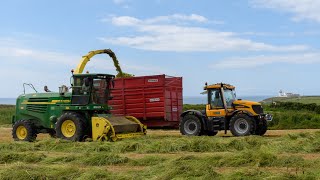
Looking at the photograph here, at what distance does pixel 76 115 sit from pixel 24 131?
2656mm

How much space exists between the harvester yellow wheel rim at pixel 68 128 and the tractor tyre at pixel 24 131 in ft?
5.25

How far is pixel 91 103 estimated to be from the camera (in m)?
16.8

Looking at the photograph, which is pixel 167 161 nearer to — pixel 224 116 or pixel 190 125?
pixel 224 116

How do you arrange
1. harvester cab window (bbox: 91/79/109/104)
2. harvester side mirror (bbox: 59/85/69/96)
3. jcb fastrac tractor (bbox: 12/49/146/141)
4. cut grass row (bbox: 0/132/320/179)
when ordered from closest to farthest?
cut grass row (bbox: 0/132/320/179)
jcb fastrac tractor (bbox: 12/49/146/141)
harvester cab window (bbox: 91/79/109/104)
harvester side mirror (bbox: 59/85/69/96)

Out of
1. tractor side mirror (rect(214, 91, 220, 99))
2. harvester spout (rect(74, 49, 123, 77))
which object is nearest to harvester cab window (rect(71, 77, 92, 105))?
harvester spout (rect(74, 49, 123, 77))

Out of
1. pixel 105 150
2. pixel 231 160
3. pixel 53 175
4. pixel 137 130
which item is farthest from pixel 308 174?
pixel 137 130

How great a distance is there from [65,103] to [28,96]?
214 cm

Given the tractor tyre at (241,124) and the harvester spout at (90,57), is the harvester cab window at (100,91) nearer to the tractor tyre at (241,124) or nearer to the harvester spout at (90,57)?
the harvester spout at (90,57)

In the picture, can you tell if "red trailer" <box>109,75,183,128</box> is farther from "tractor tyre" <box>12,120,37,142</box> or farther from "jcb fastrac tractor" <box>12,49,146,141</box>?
"tractor tyre" <box>12,120,37,142</box>

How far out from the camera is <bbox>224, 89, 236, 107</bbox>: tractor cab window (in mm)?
18062

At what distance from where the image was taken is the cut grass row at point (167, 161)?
8273mm

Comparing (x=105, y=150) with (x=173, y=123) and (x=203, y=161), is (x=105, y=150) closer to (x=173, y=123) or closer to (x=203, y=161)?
(x=203, y=161)

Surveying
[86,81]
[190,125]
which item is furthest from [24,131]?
[190,125]

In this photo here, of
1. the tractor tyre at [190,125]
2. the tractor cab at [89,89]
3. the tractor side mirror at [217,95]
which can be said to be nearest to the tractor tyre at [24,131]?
the tractor cab at [89,89]
